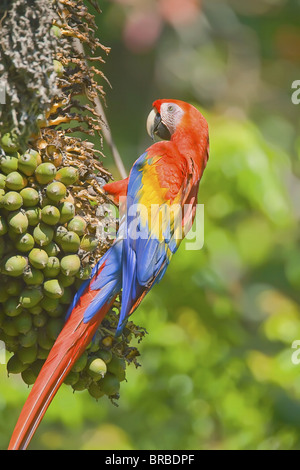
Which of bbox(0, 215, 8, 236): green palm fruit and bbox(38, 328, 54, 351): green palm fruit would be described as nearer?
bbox(0, 215, 8, 236): green palm fruit

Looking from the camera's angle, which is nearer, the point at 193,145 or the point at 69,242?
the point at 69,242

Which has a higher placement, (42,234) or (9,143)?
(9,143)

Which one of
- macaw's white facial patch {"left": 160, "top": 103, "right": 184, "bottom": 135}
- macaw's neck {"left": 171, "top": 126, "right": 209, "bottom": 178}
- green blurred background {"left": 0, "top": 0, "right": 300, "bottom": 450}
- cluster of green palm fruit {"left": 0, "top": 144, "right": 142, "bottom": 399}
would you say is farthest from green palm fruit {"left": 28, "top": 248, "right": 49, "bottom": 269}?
green blurred background {"left": 0, "top": 0, "right": 300, "bottom": 450}

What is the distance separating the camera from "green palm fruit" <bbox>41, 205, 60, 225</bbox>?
4.49 feet

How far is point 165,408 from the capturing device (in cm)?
290

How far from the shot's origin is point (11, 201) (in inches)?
52.4

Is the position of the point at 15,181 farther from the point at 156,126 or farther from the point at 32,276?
the point at 156,126

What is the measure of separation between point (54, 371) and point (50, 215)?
0.32 meters

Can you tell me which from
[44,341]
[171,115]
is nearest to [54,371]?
[44,341]

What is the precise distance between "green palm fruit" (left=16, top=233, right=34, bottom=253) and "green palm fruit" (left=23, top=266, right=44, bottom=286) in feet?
0.14

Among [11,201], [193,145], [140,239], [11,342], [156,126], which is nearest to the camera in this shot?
[11,201]

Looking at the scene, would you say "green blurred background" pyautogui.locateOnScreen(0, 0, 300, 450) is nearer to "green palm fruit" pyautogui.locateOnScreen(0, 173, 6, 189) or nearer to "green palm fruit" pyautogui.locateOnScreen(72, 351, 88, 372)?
"green palm fruit" pyautogui.locateOnScreen(72, 351, 88, 372)

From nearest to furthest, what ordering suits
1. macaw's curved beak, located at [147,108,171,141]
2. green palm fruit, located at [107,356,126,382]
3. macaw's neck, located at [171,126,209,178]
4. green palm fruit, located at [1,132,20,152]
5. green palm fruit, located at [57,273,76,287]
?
green palm fruit, located at [1,132,20,152] < green palm fruit, located at [57,273,76,287] < green palm fruit, located at [107,356,126,382] < macaw's neck, located at [171,126,209,178] < macaw's curved beak, located at [147,108,171,141]

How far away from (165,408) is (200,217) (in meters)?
0.79
